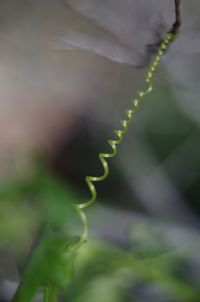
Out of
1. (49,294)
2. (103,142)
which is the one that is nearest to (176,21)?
(103,142)

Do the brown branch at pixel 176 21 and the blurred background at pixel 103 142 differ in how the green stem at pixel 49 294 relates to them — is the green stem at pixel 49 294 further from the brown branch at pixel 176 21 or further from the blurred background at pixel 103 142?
the brown branch at pixel 176 21

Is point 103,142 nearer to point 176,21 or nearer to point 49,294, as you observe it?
point 176,21

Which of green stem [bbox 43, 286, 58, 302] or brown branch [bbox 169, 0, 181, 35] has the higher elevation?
brown branch [bbox 169, 0, 181, 35]

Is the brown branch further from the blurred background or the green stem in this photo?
the green stem

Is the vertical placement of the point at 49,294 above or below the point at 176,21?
below

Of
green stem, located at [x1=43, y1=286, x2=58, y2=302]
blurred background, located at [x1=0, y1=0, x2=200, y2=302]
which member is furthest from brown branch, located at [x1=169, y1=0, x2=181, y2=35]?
green stem, located at [x1=43, y1=286, x2=58, y2=302]

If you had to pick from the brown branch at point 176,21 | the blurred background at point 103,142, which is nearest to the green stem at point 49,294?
the blurred background at point 103,142

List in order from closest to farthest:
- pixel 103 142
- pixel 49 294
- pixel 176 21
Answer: pixel 49 294 → pixel 176 21 → pixel 103 142

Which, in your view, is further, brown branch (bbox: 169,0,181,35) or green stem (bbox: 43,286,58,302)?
brown branch (bbox: 169,0,181,35)

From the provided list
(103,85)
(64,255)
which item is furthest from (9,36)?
(64,255)
